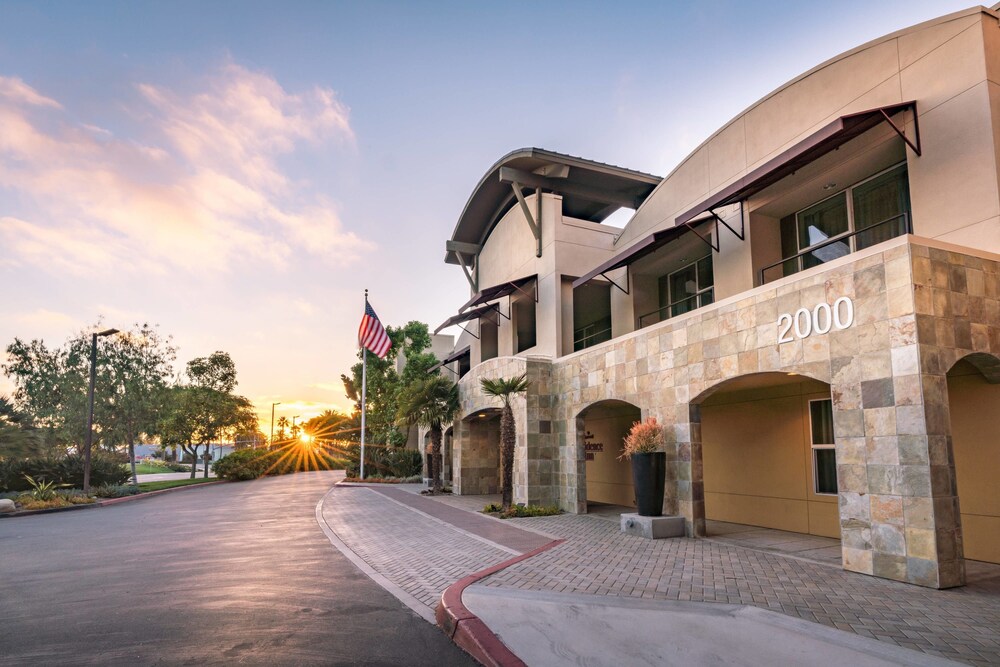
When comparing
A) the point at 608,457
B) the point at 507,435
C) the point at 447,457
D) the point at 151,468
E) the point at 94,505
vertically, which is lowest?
the point at 151,468

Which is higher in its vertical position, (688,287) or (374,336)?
(374,336)

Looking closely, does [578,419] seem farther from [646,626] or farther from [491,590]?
[646,626]

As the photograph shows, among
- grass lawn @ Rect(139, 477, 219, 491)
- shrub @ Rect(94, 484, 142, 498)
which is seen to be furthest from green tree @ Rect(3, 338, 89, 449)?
shrub @ Rect(94, 484, 142, 498)

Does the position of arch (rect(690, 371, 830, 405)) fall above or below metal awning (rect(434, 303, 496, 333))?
below

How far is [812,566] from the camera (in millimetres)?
8625

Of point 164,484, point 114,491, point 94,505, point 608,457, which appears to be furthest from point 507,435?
point 164,484

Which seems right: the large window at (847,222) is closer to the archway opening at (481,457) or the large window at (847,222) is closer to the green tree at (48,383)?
the archway opening at (481,457)

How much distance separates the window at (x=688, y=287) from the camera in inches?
637

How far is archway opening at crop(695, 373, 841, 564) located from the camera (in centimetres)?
1175

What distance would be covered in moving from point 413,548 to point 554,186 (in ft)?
46.4

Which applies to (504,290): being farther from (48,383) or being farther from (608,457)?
(48,383)

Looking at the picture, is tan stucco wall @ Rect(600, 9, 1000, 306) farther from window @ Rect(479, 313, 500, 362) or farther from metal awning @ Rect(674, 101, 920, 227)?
window @ Rect(479, 313, 500, 362)

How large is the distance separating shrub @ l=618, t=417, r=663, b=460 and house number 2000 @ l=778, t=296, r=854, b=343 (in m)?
3.36

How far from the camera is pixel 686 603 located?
6.55 m
